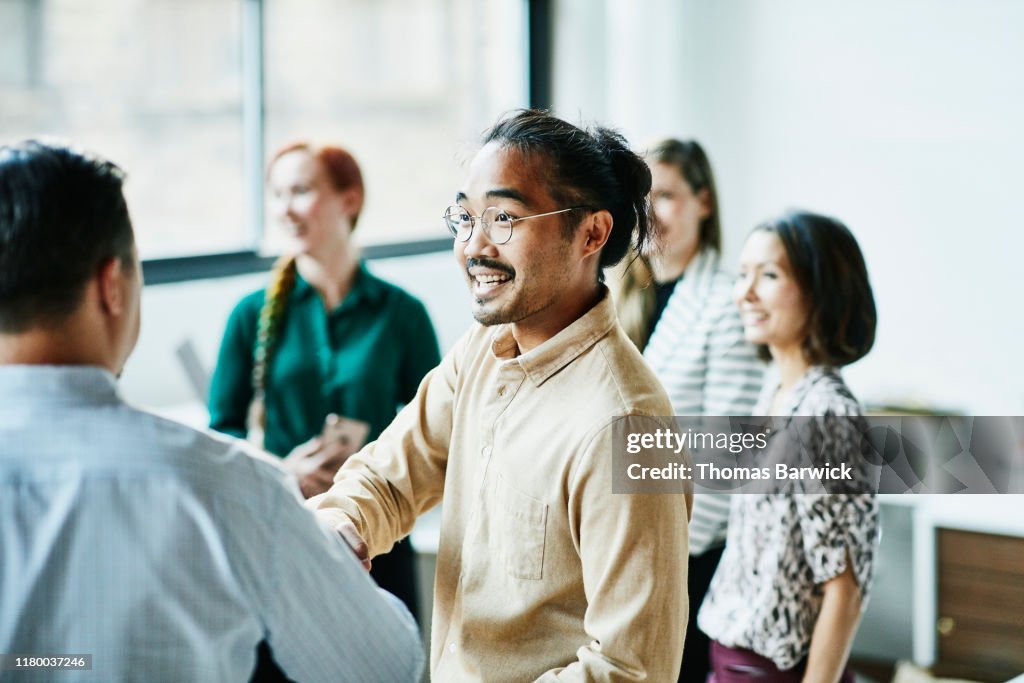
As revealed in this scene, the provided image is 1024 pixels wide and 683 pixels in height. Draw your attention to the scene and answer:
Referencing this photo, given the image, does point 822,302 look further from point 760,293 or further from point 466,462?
point 466,462

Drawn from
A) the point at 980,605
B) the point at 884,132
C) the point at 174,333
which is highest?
the point at 884,132

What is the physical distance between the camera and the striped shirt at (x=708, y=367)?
2344 mm

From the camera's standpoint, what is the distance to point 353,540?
4.46 ft

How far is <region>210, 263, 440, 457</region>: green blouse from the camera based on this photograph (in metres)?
2.40

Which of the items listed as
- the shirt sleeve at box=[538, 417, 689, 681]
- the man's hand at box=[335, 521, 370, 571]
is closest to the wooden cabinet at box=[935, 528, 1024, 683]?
the shirt sleeve at box=[538, 417, 689, 681]

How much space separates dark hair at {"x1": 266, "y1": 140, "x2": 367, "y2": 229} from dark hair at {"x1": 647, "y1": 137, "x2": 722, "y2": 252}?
0.69 metres

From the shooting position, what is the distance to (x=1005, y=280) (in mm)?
4004

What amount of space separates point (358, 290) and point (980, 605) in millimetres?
2090

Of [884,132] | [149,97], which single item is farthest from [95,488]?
[884,132]

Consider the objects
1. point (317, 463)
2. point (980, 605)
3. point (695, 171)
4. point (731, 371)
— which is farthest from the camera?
point (980, 605)

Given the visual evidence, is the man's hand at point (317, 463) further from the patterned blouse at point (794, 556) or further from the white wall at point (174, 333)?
the white wall at point (174, 333)

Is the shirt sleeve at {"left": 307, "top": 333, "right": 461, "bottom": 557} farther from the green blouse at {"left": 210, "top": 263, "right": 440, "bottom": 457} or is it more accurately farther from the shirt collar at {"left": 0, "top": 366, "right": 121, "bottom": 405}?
the green blouse at {"left": 210, "top": 263, "right": 440, "bottom": 457}

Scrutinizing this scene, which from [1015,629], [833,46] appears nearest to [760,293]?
[1015,629]

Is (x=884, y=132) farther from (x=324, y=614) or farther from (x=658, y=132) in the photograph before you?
(x=324, y=614)
